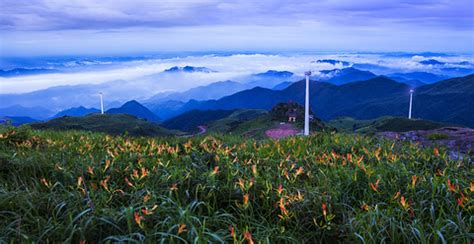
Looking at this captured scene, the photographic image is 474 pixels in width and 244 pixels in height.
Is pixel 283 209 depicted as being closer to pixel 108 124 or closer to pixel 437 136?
pixel 437 136

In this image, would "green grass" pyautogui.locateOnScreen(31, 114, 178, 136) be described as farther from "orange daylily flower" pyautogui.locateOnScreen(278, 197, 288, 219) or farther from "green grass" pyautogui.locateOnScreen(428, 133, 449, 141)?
"orange daylily flower" pyautogui.locateOnScreen(278, 197, 288, 219)

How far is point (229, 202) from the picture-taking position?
5.23m

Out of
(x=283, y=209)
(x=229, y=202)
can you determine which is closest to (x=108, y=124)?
(x=229, y=202)

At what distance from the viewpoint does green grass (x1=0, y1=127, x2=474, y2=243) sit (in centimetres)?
412

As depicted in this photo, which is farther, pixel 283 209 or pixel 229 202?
pixel 229 202

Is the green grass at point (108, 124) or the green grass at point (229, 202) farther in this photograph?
the green grass at point (108, 124)

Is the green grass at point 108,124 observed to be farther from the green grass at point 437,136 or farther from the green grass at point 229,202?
the green grass at point 229,202

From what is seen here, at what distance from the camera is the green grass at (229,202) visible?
13.5ft

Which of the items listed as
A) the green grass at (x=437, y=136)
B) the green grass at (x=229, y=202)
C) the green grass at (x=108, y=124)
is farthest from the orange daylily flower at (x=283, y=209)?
the green grass at (x=108, y=124)

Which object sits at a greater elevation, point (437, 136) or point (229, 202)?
point (229, 202)

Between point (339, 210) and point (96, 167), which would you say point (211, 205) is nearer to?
point (339, 210)

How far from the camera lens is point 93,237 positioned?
4129 millimetres

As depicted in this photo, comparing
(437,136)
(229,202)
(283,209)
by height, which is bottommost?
(437,136)

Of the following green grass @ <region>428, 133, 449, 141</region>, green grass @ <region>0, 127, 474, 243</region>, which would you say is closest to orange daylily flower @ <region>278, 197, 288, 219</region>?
green grass @ <region>0, 127, 474, 243</region>
